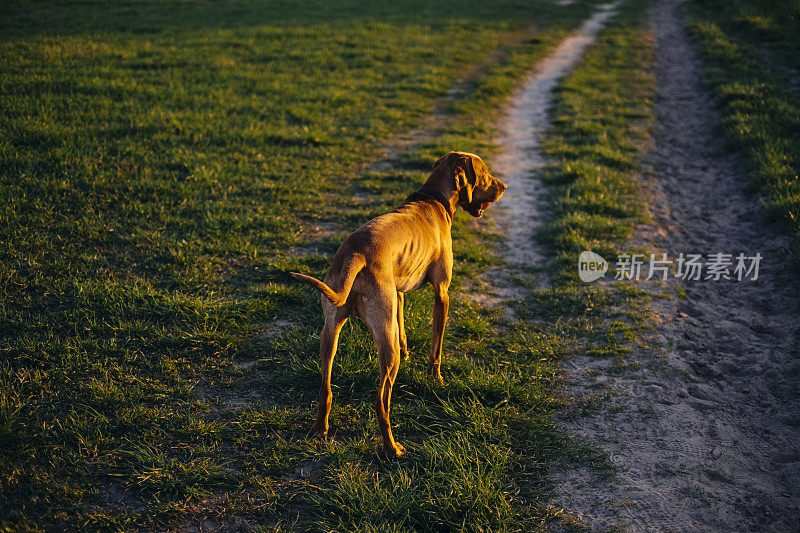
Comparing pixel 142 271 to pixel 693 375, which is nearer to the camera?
pixel 693 375

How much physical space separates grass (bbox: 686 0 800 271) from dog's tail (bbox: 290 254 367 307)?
537cm

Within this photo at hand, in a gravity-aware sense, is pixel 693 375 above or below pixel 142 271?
below

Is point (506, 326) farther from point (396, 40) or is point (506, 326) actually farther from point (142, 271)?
point (396, 40)

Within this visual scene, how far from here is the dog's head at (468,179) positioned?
449 centimetres

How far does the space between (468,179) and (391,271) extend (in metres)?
1.45

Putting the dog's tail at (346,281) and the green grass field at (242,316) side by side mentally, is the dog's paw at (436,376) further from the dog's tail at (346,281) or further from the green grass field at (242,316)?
the dog's tail at (346,281)

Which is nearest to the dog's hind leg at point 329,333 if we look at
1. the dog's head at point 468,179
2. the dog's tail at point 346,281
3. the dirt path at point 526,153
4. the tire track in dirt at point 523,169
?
the dog's tail at point 346,281

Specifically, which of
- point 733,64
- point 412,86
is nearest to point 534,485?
point 412,86

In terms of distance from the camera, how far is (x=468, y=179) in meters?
4.55

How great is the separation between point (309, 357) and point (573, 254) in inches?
147

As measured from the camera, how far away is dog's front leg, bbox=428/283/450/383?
13.7ft

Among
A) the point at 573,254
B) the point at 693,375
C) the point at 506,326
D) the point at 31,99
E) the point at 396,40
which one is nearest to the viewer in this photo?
the point at 693,375

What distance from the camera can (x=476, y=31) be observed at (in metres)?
19.8

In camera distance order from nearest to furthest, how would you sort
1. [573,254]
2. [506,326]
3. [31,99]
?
[506,326] < [573,254] < [31,99]
